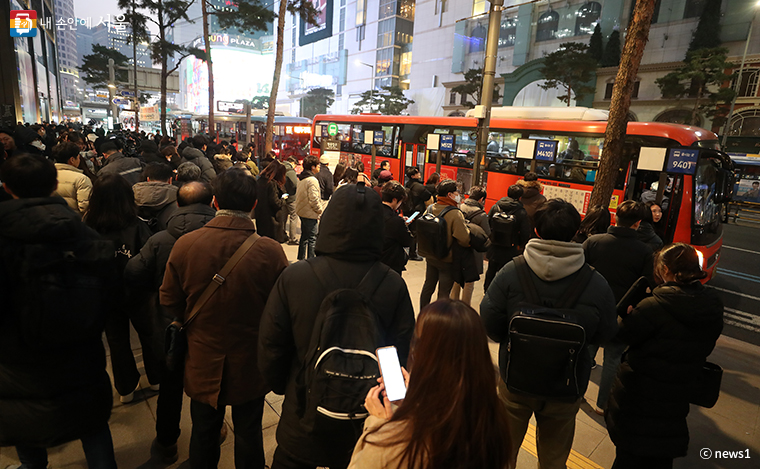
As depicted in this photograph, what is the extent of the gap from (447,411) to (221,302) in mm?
1546

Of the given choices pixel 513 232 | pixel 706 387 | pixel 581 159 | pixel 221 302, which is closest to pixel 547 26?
pixel 581 159

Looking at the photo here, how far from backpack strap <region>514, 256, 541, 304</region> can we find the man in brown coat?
56.8 inches

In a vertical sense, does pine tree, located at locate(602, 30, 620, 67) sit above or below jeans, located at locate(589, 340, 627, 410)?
above

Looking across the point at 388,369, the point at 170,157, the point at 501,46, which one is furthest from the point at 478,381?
the point at 501,46

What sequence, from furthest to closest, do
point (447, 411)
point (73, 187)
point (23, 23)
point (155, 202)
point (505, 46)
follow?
point (505, 46), point (23, 23), point (73, 187), point (155, 202), point (447, 411)

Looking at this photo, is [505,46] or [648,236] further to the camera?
[505,46]

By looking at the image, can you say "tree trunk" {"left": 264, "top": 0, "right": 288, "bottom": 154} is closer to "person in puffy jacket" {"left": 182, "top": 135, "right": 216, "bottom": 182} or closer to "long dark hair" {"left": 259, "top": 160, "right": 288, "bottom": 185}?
"person in puffy jacket" {"left": 182, "top": 135, "right": 216, "bottom": 182}

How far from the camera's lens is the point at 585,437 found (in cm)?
355

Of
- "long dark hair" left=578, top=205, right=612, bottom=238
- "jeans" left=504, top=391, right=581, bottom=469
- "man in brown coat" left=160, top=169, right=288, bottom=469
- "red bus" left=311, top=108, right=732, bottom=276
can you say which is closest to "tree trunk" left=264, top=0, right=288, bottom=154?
"red bus" left=311, top=108, right=732, bottom=276

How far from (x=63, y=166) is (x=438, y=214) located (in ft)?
14.1

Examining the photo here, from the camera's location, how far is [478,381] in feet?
3.84

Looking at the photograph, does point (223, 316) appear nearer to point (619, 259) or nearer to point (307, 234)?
point (619, 259)

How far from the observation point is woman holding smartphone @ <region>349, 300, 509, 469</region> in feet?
3.74

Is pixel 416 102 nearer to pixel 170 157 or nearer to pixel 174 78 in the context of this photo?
pixel 174 78
